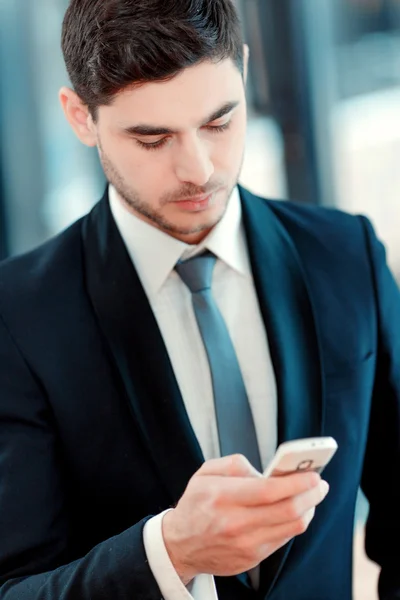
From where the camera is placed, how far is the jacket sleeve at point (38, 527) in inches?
51.1

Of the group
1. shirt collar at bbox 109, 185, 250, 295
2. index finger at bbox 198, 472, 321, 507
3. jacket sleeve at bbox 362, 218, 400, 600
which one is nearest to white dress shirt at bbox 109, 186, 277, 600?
shirt collar at bbox 109, 185, 250, 295

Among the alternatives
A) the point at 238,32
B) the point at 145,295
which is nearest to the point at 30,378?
the point at 145,295

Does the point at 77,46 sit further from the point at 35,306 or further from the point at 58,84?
the point at 58,84

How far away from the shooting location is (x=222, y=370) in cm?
149

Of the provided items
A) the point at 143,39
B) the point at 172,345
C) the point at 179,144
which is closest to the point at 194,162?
the point at 179,144

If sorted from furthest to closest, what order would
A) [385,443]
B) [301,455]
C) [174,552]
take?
[385,443]
[174,552]
[301,455]

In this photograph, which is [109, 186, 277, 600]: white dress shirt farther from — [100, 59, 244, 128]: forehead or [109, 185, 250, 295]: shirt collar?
[100, 59, 244, 128]: forehead

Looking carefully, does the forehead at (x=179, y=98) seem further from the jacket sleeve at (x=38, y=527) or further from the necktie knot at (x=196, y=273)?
the jacket sleeve at (x=38, y=527)

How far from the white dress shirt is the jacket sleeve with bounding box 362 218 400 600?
0.21 m

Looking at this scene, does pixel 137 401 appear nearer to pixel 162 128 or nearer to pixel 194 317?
pixel 194 317

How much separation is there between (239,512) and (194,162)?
517 millimetres

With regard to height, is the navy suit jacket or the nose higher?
the nose

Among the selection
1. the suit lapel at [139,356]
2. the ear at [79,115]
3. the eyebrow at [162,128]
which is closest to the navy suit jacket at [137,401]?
the suit lapel at [139,356]

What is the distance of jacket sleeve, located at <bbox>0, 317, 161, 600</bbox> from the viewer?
130cm
